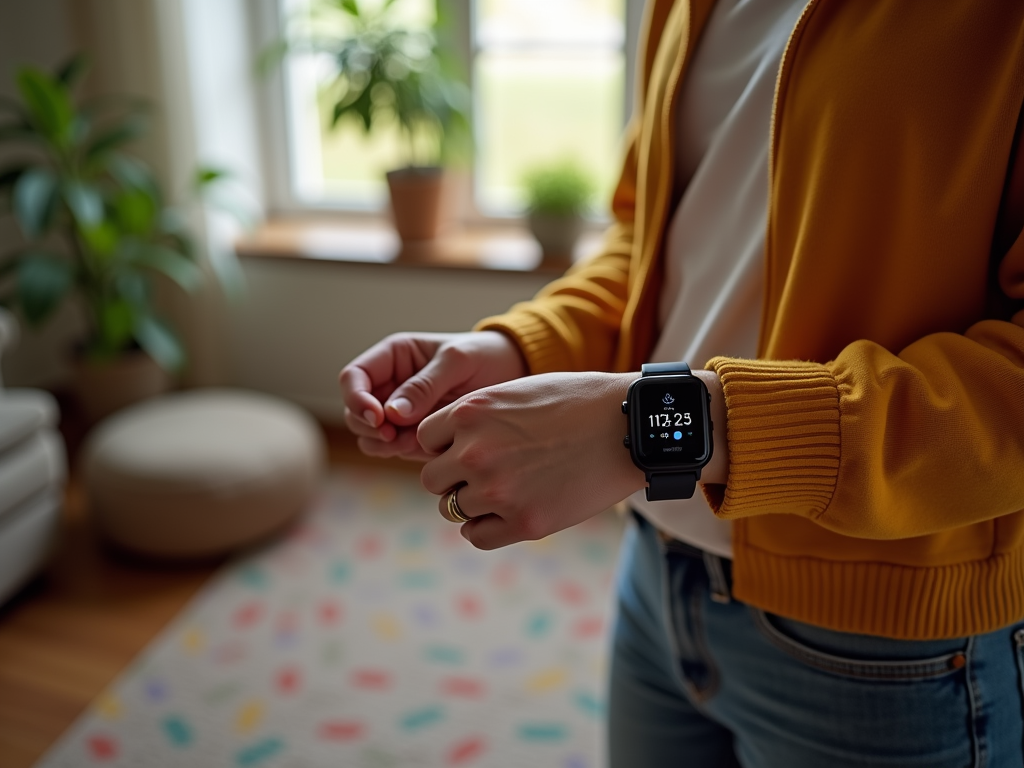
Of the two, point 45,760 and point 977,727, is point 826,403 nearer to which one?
point 977,727

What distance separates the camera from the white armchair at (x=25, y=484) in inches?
77.1

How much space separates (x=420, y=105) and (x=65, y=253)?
1.46m

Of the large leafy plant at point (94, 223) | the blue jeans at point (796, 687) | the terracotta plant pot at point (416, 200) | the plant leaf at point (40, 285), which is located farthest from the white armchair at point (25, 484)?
the blue jeans at point (796, 687)

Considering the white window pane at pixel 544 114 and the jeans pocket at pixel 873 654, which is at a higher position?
the white window pane at pixel 544 114

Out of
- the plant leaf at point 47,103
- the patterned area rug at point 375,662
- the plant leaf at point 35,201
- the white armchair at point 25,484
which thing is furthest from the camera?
the plant leaf at point 47,103

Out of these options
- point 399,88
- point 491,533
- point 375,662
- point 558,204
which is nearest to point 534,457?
point 491,533

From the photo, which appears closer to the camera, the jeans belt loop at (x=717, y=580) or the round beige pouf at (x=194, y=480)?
the jeans belt loop at (x=717, y=580)

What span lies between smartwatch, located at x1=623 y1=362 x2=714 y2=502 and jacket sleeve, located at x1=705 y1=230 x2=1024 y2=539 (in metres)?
0.02

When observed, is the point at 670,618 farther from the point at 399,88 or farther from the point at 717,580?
the point at 399,88

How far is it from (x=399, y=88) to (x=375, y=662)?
63.0 inches

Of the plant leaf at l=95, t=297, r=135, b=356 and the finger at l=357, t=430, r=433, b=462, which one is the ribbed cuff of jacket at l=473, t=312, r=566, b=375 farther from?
the plant leaf at l=95, t=297, r=135, b=356

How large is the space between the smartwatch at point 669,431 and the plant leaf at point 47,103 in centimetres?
242

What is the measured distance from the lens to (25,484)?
6.55 feet

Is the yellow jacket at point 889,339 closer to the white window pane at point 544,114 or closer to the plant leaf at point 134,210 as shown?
the white window pane at point 544,114
